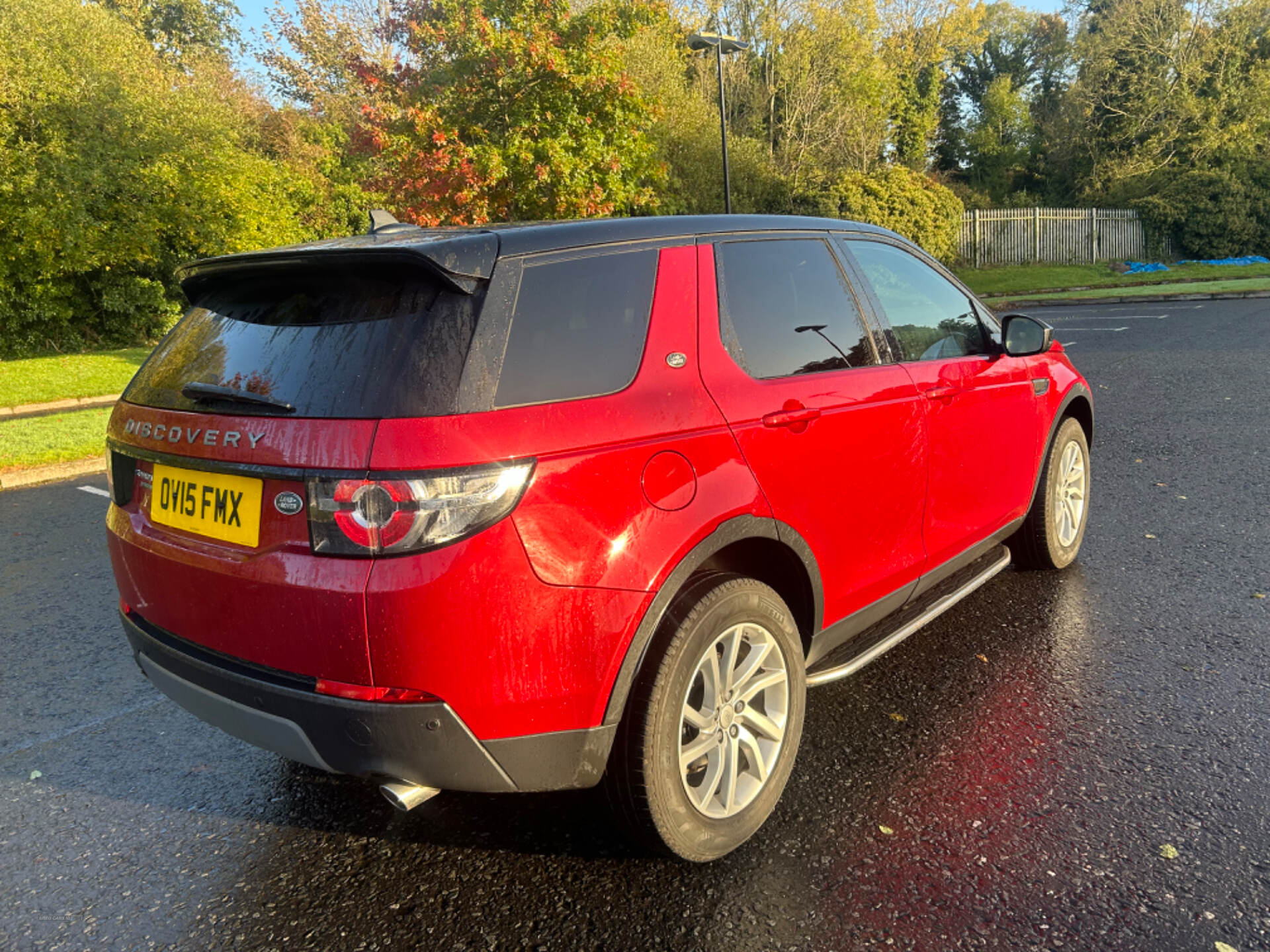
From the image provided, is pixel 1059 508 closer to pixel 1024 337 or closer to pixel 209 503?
pixel 1024 337

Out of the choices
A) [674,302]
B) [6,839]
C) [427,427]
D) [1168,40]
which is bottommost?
[6,839]

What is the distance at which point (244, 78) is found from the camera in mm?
40812

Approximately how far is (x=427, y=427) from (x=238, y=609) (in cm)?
71

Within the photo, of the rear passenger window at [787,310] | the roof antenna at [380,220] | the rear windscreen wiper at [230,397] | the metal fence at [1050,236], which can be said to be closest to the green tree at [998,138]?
the metal fence at [1050,236]

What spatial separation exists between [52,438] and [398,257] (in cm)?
964

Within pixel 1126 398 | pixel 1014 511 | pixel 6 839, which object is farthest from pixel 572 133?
pixel 6 839

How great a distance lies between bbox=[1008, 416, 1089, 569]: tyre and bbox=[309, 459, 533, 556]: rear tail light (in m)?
3.22

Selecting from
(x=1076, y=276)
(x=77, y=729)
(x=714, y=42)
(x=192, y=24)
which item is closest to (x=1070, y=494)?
(x=77, y=729)

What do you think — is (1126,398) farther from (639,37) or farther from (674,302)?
(639,37)

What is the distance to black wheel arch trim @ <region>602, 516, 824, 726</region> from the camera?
87.1 inches

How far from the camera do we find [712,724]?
247 cm

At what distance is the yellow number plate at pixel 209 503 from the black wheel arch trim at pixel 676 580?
3.12ft

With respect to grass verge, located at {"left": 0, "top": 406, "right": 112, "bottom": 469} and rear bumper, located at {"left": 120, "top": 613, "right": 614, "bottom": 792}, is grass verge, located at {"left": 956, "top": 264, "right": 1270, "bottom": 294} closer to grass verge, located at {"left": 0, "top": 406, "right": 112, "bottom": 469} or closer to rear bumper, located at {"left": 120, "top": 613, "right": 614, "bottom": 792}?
grass verge, located at {"left": 0, "top": 406, "right": 112, "bottom": 469}

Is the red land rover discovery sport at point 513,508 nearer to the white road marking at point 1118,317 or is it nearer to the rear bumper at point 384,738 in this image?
the rear bumper at point 384,738
